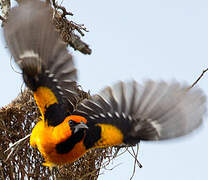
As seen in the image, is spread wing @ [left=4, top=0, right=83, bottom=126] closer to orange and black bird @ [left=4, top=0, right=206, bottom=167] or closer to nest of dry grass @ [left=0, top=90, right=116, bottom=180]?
orange and black bird @ [left=4, top=0, right=206, bottom=167]

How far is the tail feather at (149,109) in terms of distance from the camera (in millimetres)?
Answer: 1123

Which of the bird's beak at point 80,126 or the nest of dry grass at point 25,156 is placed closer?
the bird's beak at point 80,126

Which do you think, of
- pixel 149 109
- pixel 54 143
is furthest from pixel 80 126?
pixel 149 109

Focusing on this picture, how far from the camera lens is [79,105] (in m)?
1.40

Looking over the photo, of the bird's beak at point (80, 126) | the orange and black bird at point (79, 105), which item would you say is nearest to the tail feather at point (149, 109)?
the orange and black bird at point (79, 105)

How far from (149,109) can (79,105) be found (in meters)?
0.31

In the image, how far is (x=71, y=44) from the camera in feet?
5.71

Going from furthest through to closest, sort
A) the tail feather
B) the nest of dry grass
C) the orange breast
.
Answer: the nest of dry grass < the orange breast < the tail feather

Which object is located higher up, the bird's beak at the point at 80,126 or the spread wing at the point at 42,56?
the spread wing at the point at 42,56

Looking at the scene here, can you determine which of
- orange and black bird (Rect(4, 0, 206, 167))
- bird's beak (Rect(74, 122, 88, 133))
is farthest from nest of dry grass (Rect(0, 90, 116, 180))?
bird's beak (Rect(74, 122, 88, 133))

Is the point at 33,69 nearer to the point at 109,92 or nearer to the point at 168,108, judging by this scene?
the point at 109,92

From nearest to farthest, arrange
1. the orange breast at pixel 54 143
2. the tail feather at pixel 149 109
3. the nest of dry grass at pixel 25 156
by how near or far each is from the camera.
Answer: the tail feather at pixel 149 109, the orange breast at pixel 54 143, the nest of dry grass at pixel 25 156

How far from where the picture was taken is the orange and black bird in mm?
1128

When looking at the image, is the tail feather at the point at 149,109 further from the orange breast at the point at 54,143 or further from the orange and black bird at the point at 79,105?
the orange breast at the point at 54,143
